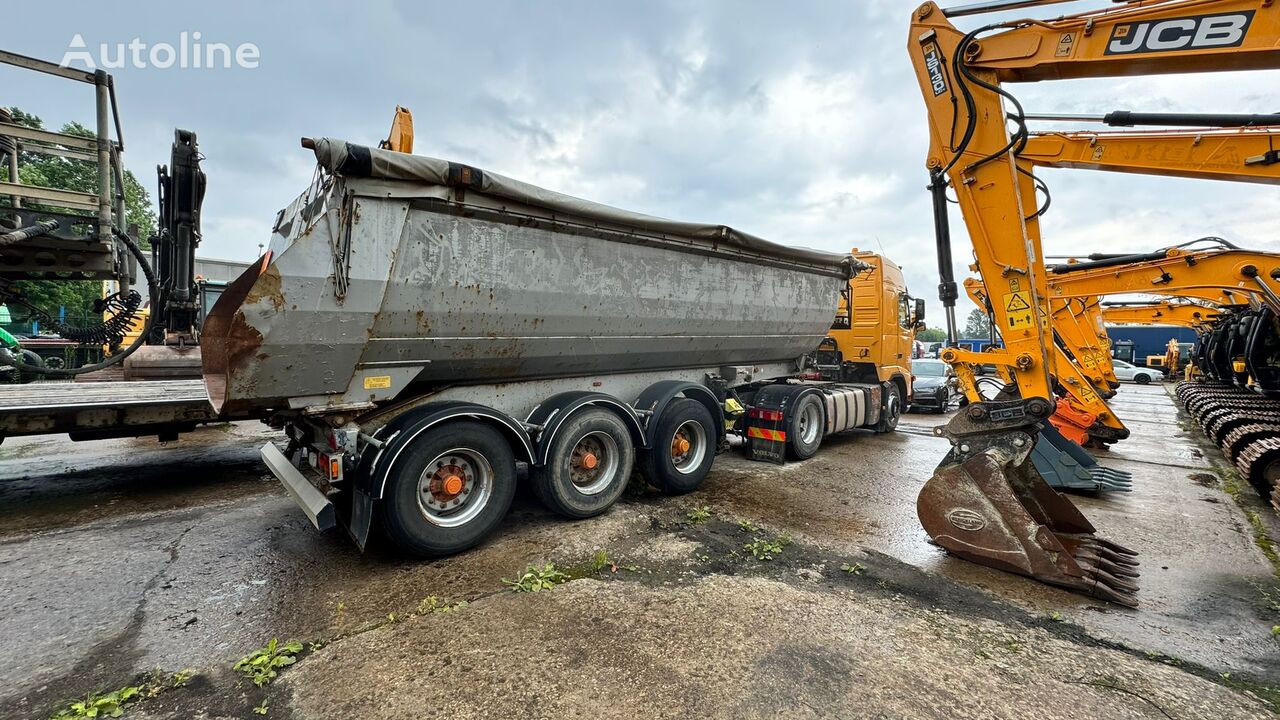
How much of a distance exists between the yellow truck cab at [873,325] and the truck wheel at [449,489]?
22.6 ft

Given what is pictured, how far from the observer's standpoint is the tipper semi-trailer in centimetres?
341

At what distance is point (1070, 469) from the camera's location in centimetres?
590

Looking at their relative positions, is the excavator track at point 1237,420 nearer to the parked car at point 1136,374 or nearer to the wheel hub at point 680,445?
the wheel hub at point 680,445

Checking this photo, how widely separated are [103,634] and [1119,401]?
77.3ft

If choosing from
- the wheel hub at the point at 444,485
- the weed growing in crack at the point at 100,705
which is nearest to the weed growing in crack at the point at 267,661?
the weed growing in crack at the point at 100,705

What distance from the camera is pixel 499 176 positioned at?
13.2ft

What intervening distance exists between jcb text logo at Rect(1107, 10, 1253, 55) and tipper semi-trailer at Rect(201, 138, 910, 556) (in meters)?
3.39

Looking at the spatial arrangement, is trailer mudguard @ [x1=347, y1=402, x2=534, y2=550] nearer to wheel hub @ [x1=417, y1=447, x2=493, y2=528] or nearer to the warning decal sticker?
wheel hub @ [x1=417, y1=447, x2=493, y2=528]

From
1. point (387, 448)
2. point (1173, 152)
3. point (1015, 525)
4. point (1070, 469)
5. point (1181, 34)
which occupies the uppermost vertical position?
point (1181, 34)

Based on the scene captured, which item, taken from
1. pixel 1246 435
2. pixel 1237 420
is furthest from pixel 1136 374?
pixel 1246 435

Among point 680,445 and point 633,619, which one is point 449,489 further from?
point 680,445

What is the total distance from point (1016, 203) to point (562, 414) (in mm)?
4413

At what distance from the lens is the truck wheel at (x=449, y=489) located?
12.0ft

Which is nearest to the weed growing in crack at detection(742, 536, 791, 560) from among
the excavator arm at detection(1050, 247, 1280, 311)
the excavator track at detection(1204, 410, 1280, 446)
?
the excavator arm at detection(1050, 247, 1280, 311)
